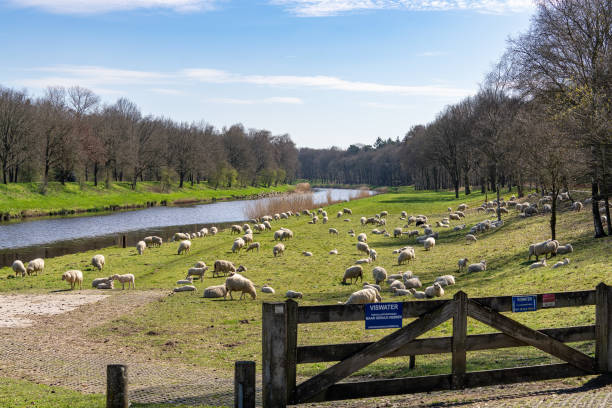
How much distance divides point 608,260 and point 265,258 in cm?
1931

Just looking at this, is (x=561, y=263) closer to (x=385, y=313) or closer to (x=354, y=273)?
(x=354, y=273)

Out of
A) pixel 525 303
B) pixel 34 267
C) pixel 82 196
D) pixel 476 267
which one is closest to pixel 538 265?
pixel 476 267

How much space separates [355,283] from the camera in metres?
24.8

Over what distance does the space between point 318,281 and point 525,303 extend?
17081mm

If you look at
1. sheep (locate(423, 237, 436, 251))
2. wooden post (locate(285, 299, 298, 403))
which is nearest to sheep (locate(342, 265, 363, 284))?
sheep (locate(423, 237, 436, 251))

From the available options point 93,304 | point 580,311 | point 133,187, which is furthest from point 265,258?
point 133,187

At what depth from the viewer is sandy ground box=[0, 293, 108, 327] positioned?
62.5 ft

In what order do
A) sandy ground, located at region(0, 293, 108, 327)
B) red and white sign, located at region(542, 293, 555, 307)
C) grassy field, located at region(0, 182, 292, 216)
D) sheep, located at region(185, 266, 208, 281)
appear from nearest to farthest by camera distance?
red and white sign, located at region(542, 293, 555, 307), sandy ground, located at region(0, 293, 108, 327), sheep, located at region(185, 266, 208, 281), grassy field, located at region(0, 182, 292, 216)

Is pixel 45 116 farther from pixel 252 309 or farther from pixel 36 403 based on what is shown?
pixel 36 403

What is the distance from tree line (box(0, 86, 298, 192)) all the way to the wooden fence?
76567 mm

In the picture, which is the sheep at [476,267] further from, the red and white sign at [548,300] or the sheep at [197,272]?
the red and white sign at [548,300]

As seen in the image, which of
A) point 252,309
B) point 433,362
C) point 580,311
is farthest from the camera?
point 252,309

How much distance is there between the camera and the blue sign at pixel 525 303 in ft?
28.8

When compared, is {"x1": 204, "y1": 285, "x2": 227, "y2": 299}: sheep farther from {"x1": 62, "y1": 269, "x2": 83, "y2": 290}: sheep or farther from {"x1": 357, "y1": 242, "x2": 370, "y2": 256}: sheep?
{"x1": 357, "y1": 242, "x2": 370, "y2": 256}: sheep
